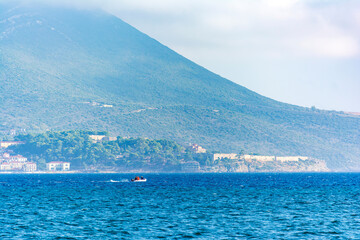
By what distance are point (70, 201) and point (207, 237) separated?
3429 cm

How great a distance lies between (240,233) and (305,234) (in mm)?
5020

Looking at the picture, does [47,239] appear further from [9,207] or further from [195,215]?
[9,207]

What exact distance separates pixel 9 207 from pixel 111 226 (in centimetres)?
2162

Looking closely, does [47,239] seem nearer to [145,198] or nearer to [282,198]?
[145,198]

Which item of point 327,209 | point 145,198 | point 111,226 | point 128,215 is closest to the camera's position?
point 111,226

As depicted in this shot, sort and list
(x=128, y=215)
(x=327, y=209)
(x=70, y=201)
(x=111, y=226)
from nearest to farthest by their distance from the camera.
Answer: (x=111, y=226), (x=128, y=215), (x=327, y=209), (x=70, y=201)

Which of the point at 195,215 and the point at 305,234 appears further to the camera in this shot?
the point at 195,215

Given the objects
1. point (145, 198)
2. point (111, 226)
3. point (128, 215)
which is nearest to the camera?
point (111, 226)

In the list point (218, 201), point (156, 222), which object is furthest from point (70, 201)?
point (156, 222)

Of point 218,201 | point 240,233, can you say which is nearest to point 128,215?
point 240,233

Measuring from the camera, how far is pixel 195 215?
65.3m

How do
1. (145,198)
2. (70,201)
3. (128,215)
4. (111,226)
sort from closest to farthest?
(111,226)
(128,215)
(70,201)
(145,198)

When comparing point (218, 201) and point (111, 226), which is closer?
point (111, 226)

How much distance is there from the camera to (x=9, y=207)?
245 feet
